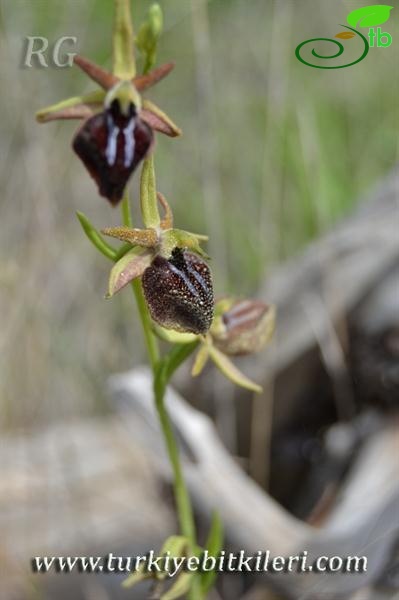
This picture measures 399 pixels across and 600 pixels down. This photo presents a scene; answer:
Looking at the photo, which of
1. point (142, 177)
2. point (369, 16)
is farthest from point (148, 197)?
point (369, 16)

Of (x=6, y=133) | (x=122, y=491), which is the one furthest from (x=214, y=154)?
(x=122, y=491)

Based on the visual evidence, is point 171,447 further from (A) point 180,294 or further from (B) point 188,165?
(B) point 188,165

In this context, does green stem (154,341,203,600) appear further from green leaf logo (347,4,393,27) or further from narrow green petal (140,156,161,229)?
green leaf logo (347,4,393,27)

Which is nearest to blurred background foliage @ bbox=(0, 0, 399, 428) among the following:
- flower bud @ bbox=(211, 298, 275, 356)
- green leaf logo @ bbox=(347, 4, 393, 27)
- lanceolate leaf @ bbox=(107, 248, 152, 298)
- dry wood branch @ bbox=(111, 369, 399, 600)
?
green leaf logo @ bbox=(347, 4, 393, 27)

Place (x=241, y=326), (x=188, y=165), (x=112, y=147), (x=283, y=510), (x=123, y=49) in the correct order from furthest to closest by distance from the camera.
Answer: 1. (x=188, y=165)
2. (x=283, y=510)
3. (x=241, y=326)
4. (x=123, y=49)
5. (x=112, y=147)

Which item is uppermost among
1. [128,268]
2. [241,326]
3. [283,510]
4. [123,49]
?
[123,49]

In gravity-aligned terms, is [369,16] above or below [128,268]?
above

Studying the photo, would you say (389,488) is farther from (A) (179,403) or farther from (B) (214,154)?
(B) (214,154)
